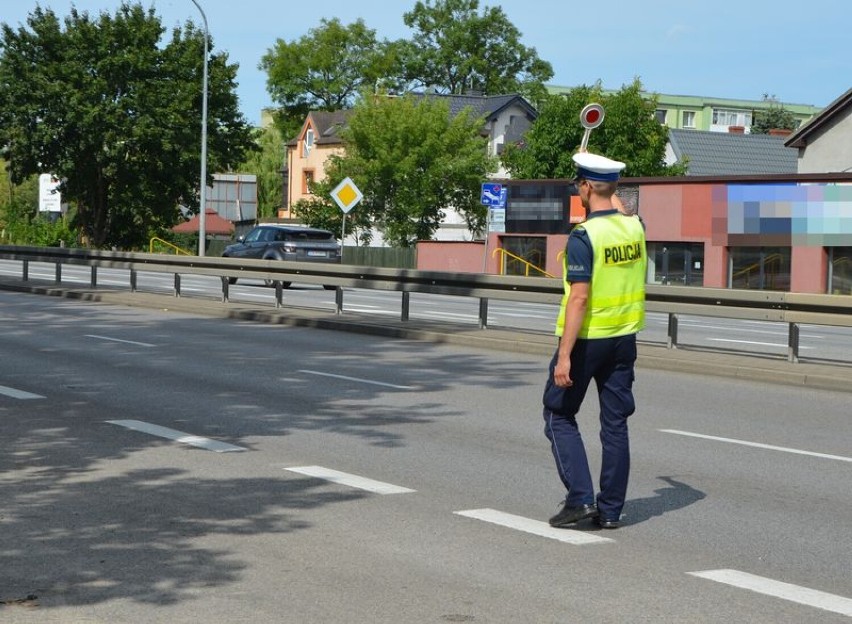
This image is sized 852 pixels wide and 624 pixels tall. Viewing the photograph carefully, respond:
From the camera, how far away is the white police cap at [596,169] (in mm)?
6812

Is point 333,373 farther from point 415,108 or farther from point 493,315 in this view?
point 415,108

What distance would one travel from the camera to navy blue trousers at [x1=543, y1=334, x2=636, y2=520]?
6836mm

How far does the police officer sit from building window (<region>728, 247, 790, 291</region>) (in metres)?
34.3

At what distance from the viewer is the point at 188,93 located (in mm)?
56312

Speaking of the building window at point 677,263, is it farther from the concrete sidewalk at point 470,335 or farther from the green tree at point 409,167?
the concrete sidewalk at point 470,335

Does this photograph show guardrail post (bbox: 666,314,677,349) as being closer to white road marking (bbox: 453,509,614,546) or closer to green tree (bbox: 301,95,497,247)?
white road marking (bbox: 453,509,614,546)

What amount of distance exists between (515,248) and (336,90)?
55.1 metres

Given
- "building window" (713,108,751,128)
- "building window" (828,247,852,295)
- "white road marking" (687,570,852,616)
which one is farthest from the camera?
"building window" (713,108,751,128)

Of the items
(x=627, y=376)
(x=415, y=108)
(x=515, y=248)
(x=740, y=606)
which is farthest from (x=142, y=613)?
(x=415, y=108)

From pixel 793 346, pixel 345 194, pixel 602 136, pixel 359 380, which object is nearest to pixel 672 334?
pixel 793 346

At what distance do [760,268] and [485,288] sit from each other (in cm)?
2314

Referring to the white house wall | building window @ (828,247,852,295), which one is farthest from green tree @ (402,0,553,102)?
building window @ (828,247,852,295)

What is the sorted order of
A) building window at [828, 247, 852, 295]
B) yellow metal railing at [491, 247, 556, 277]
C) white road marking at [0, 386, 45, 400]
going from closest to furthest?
white road marking at [0, 386, 45, 400]
building window at [828, 247, 852, 295]
yellow metal railing at [491, 247, 556, 277]

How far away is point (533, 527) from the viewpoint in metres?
6.90
